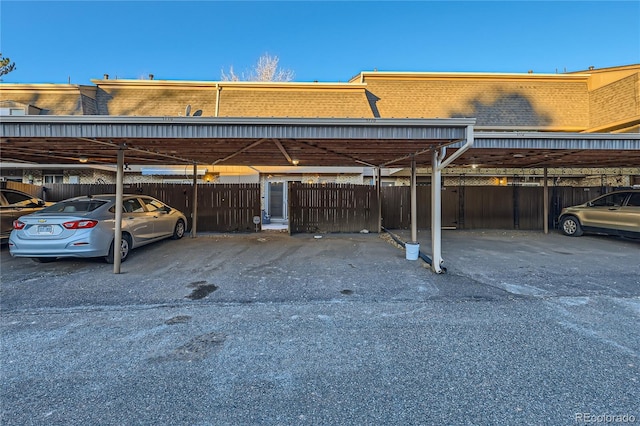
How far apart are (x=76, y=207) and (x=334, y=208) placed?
782 centimetres

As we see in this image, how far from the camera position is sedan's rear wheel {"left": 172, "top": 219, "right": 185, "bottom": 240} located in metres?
9.62

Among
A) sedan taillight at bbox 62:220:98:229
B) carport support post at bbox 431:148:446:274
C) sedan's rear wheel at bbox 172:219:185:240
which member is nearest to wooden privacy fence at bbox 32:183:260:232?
sedan's rear wheel at bbox 172:219:185:240

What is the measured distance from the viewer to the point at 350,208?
39.6 feet

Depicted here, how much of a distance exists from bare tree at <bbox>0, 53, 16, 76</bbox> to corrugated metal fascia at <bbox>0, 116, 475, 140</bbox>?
12480 mm

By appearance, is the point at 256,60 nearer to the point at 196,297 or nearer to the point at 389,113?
the point at 389,113

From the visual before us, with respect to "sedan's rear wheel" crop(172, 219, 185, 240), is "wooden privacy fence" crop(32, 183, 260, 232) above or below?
above

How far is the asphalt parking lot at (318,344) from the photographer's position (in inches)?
89.9

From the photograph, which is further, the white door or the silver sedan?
the white door

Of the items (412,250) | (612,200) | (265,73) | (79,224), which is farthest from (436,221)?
(265,73)

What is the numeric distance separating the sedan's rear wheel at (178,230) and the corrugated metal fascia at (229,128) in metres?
4.67

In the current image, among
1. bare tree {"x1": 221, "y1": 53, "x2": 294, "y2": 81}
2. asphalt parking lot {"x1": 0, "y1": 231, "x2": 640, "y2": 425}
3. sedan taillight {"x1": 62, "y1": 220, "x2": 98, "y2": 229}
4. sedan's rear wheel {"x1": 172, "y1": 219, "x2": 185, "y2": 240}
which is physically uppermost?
bare tree {"x1": 221, "y1": 53, "x2": 294, "y2": 81}

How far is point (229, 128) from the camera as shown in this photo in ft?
17.4

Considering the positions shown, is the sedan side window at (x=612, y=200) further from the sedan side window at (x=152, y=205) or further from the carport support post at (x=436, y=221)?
the sedan side window at (x=152, y=205)

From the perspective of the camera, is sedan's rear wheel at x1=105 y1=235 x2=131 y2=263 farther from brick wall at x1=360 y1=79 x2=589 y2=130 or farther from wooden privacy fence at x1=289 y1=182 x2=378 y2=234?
brick wall at x1=360 y1=79 x2=589 y2=130
